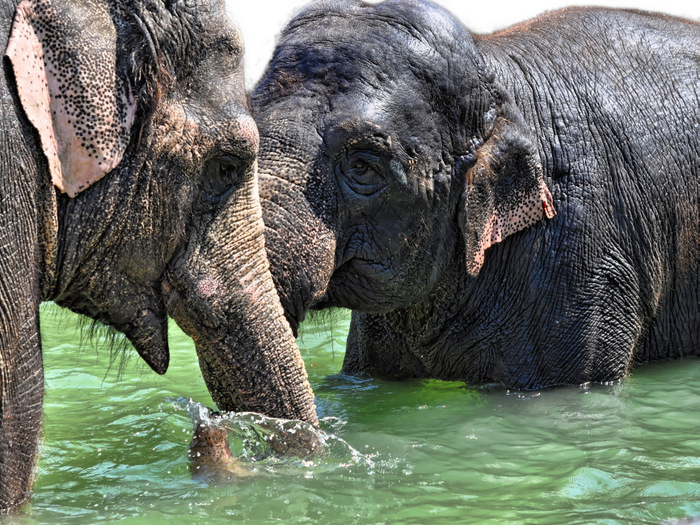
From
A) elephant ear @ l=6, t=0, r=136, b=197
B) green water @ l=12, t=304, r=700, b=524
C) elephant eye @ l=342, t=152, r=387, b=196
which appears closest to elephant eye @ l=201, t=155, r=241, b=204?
elephant ear @ l=6, t=0, r=136, b=197

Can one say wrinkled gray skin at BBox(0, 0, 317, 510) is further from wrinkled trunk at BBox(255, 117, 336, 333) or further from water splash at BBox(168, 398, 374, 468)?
wrinkled trunk at BBox(255, 117, 336, 333)

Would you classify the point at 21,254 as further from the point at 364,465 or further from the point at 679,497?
the point at 679,497

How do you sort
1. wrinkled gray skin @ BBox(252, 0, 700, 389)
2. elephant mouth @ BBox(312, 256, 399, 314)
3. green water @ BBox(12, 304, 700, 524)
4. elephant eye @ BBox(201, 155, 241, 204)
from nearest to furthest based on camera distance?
1. elephant eye @ BBox(201, 155, 241, 204)
2. green water @ BBox(12, 304, 700, 524)
3. wrinkled gray skin @ BBox(252, 0, 700, 389)
4. elephant mouth @ BBox(312, 256, 399, 314)

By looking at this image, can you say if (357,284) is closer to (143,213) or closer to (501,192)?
(501,192)

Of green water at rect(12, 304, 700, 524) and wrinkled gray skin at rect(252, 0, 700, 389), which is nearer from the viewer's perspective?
green water at rect(12, 304, 700, 524)

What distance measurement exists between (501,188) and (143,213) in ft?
7.09

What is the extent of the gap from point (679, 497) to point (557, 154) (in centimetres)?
195

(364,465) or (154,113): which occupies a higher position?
(154,113)

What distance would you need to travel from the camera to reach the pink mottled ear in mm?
4988

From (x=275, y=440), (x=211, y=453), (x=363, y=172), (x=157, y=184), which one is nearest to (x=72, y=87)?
(x=157, y=184)

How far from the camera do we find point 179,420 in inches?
196

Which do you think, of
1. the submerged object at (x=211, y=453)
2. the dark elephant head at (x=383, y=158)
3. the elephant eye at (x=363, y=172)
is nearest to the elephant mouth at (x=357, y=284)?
the dark elephant head at (x=383, y=158)

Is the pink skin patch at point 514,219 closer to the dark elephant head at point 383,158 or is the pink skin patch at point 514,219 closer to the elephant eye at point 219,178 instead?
the dark elephant head at point 383,158

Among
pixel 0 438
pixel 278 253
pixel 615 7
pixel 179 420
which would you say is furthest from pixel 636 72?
pixel 0 438
